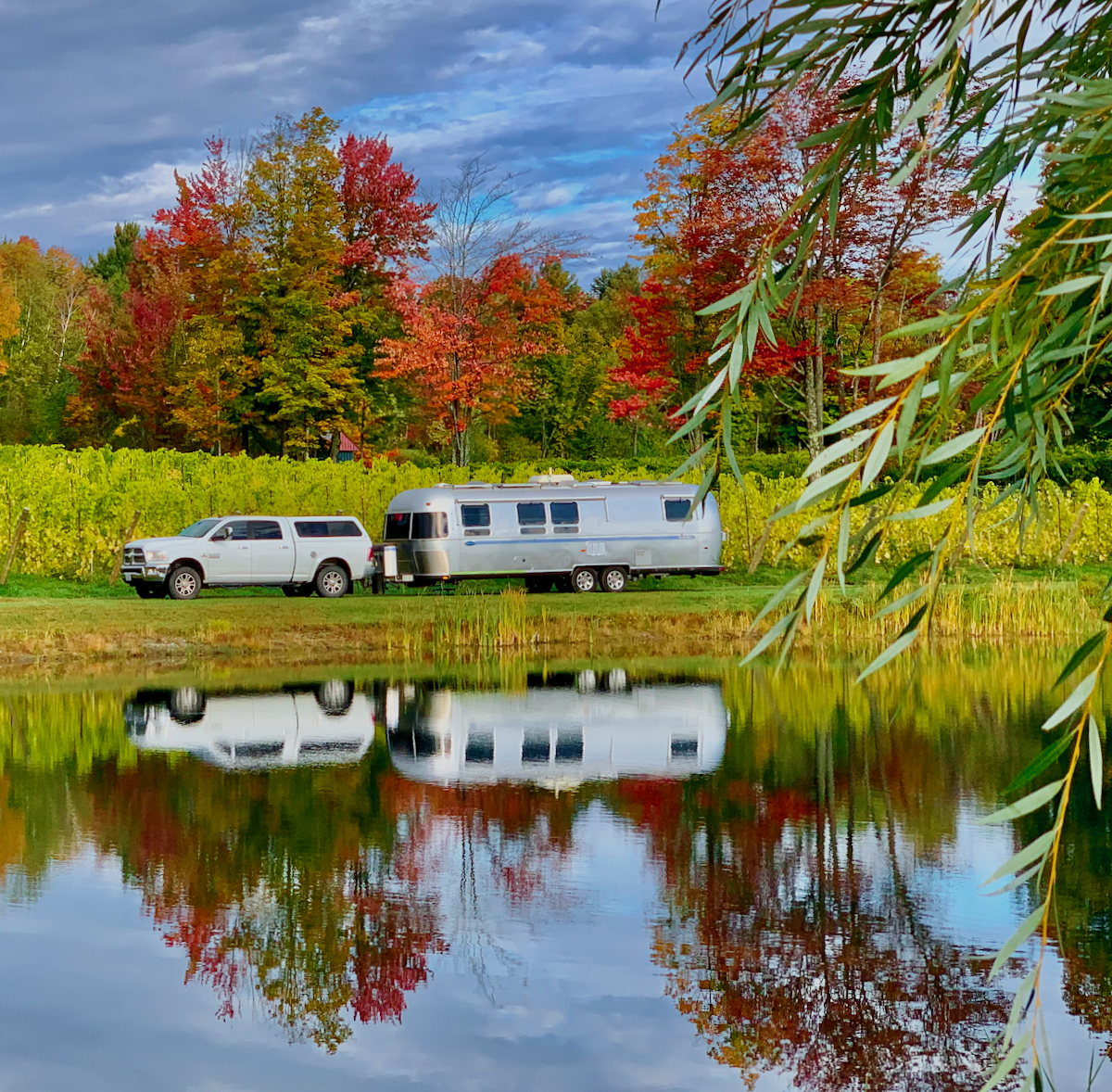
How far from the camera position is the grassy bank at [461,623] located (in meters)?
21.1

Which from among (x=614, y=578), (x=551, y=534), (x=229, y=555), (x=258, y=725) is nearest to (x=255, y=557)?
(x=229, y=555)

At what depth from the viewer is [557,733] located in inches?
591

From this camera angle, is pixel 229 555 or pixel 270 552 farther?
pixel 270 552

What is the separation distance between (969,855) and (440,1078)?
4.50 m

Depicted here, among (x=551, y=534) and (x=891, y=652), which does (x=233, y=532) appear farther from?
(x=891, y=652)

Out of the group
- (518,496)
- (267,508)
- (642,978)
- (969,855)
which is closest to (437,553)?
(518,496)

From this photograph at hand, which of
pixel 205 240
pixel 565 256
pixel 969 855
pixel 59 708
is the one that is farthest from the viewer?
pixel 205 240

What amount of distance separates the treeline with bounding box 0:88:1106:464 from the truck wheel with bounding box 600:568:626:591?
15.0 feet

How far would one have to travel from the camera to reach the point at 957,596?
77.4ft

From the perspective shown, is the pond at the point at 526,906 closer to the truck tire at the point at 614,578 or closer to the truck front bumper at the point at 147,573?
the truck front bumper at the point at 147,573

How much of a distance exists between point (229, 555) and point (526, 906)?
64.8 feet

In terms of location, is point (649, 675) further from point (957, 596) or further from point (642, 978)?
point (642, 978)

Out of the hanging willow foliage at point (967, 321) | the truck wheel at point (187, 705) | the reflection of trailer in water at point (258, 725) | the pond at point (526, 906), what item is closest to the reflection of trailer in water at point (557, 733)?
the pond at point (526, 906)

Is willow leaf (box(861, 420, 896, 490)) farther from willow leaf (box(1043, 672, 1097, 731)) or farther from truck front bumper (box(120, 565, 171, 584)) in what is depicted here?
truck front bumper (box(120, 565, 171, 584))
